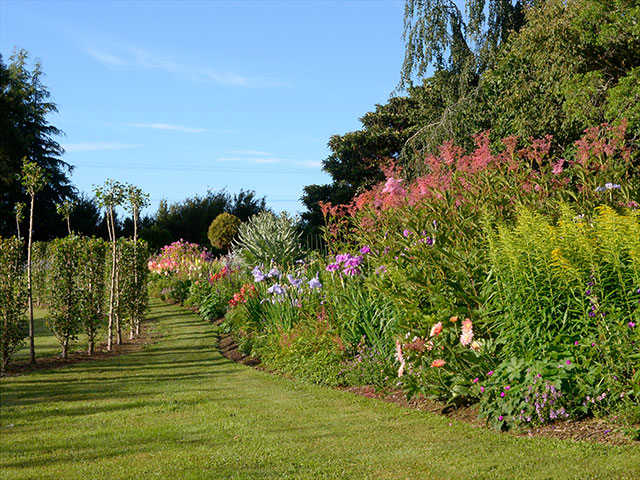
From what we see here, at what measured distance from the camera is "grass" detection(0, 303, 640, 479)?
3.71 m

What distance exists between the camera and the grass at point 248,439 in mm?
3709

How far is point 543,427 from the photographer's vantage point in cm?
417

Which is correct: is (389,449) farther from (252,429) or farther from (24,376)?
(24,376)

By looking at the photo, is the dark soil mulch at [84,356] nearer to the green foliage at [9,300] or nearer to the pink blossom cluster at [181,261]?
the green foliage at [9,300]

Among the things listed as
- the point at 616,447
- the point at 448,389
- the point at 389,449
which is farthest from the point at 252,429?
the point at 616,447

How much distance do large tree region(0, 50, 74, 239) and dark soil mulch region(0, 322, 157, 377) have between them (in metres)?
20.1

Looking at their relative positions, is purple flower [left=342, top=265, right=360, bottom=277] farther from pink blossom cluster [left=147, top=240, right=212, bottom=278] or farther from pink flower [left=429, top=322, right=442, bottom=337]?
pink blossom cluster [left=147, top=240, right=212, bottom=278]

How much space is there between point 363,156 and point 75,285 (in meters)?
19.6

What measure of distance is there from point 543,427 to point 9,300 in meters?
7.06

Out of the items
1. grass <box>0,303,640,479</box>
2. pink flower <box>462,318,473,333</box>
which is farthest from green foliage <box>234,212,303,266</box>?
pink flower <box>462,318,473,333</box>

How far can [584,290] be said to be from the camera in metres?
4.04

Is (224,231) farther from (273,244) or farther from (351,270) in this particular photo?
(351,270)

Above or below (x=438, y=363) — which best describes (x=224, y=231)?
above

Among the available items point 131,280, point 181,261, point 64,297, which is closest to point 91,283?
point 64,297
